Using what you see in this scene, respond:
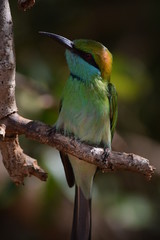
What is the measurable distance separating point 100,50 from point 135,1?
144 cm

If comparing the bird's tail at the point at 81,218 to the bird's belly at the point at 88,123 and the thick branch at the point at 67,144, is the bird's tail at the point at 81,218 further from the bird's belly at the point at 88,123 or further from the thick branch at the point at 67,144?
the thick branch at the point at 67,144

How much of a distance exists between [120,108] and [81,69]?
114 cm

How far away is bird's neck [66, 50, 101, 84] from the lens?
2.51 metres

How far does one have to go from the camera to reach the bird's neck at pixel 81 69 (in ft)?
8.23

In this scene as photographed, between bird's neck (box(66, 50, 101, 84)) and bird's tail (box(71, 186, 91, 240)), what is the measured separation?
53 cm

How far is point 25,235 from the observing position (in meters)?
3.82

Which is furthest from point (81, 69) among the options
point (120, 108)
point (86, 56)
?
point (120, 108)

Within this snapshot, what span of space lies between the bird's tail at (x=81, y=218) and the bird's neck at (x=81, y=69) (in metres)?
0.53

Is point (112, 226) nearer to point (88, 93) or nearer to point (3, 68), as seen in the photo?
point (88, 93)

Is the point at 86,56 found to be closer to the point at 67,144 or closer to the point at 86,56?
the point at 86,56

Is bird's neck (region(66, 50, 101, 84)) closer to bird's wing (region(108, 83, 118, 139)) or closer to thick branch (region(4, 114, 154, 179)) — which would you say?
bird's wing (region(108, 83, 118, 139))

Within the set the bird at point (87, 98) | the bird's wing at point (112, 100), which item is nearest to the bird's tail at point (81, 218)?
the bird at point (87, 98)

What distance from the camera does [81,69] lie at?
99.1 inches

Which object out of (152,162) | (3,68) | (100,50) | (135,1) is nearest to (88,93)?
→ (100,50)
